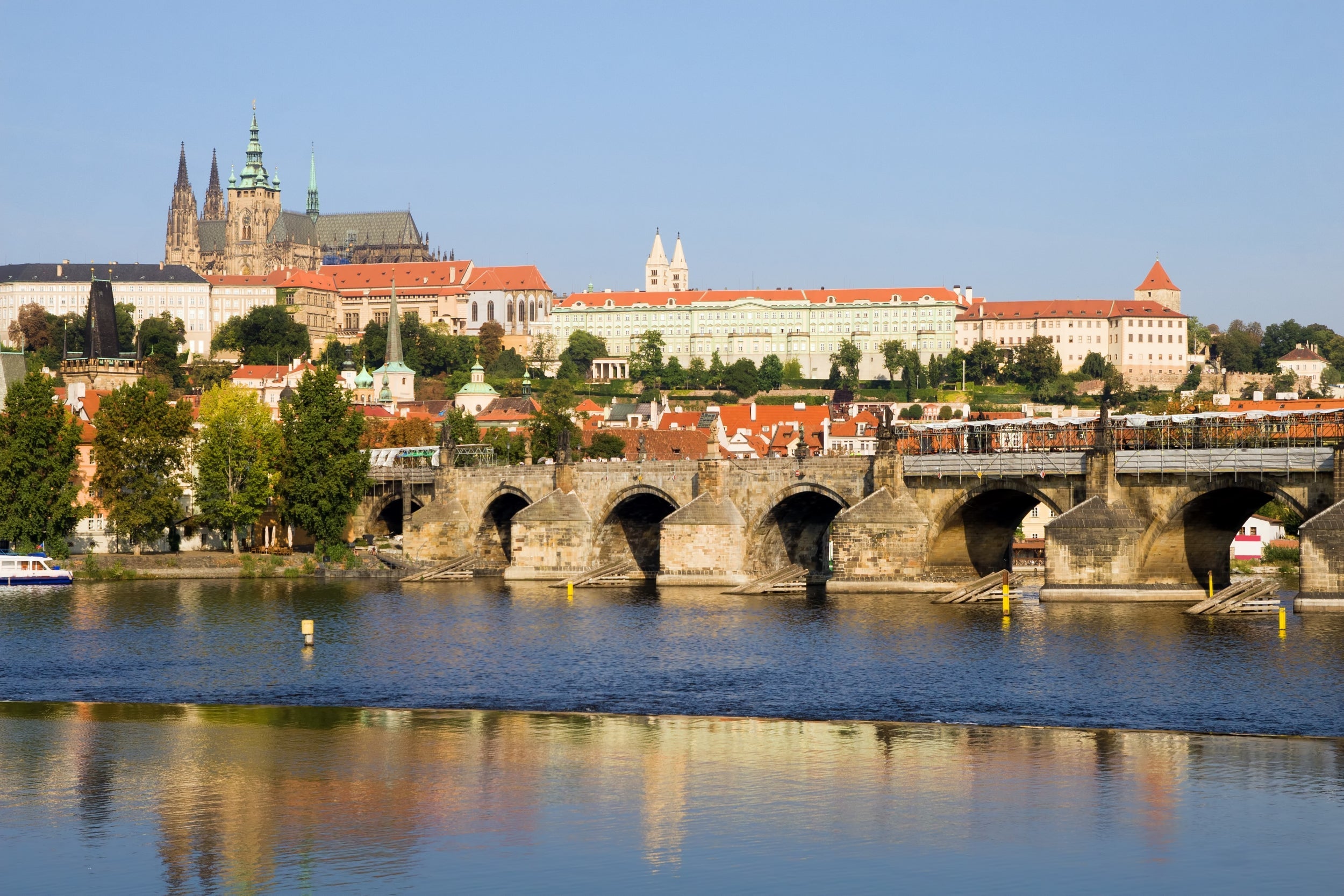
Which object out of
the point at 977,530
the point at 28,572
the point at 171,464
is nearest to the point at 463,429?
the point at 171,464

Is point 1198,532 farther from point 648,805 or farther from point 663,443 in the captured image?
point 663,443

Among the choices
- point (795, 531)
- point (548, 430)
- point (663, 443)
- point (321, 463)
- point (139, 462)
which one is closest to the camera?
point (795, 531)

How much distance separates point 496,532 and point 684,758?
5664 cm

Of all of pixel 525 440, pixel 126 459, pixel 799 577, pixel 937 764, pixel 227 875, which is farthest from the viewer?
pixel 525 440

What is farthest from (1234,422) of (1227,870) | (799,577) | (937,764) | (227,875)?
(227,875)

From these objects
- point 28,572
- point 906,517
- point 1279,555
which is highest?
point 906,517

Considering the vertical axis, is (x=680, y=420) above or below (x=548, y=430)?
above

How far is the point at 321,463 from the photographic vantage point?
273 feet

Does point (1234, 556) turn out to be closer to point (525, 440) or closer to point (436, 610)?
point (436, 610)

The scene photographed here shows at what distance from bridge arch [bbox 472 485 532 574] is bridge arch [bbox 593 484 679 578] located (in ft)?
23.7

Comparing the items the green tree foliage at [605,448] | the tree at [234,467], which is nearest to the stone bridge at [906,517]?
the tree at [234,467]

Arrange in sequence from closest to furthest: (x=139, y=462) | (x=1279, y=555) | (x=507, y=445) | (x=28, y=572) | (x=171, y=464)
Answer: (x=28, y=572), (x=139, y=462), (x=1279, y=555), (x=171, y=464), (x=507, y=445)

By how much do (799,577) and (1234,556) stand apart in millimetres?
26604

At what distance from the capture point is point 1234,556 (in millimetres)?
84188
